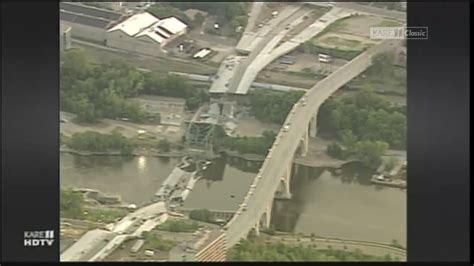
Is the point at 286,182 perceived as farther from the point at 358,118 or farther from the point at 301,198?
the point at 358,118

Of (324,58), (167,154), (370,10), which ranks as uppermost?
(370,10)

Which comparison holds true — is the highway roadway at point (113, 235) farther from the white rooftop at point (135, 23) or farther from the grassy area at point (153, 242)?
the white rooftop at point (135, 23)

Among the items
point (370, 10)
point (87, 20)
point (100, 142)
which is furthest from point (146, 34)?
point (370, 10)

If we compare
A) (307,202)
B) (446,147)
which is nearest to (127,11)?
(307,202)

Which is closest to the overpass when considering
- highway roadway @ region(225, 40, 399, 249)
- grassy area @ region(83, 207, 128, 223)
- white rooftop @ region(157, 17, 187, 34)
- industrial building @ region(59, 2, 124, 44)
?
highway roadway @ region(225, 40, 399, 249)

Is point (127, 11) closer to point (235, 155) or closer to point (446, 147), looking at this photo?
point (235, 155)

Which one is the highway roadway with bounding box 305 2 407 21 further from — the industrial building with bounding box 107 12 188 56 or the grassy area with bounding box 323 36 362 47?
the industrial building with bounding box 107 12 188 56
